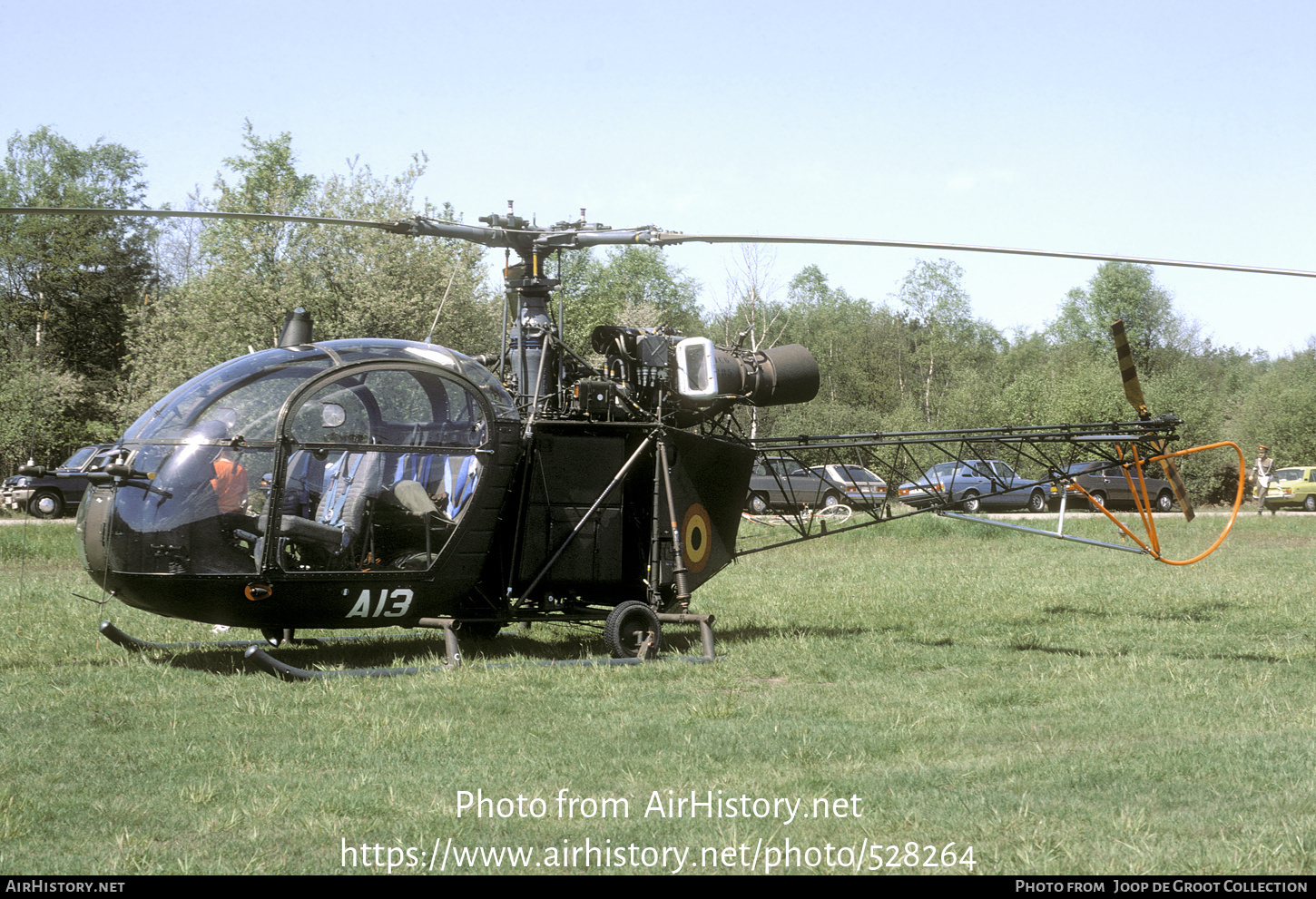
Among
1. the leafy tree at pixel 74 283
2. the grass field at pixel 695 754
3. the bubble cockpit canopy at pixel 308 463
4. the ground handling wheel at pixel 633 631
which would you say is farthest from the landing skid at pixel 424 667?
the leafy tree at pixel 74 283

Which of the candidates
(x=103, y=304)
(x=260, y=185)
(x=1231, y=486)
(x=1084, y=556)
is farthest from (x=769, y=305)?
(x=1084, y=556)

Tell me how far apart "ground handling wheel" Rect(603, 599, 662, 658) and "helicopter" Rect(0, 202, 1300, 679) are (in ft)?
0.06

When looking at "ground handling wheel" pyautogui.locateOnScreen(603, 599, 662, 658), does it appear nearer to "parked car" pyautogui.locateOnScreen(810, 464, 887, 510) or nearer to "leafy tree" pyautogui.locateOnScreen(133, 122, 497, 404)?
"parked car" pyautogui.locateOnScreen(810, 464, 887, 510)

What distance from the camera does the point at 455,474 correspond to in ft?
29.0

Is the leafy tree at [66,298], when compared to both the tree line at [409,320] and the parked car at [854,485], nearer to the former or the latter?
the tree line at [409,320]

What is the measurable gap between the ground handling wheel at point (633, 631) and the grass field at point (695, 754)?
40cm

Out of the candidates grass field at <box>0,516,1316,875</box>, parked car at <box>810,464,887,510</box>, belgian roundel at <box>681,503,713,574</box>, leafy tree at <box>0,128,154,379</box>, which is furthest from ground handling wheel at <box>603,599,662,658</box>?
leafy tree at <box>0,128,154,379</box>

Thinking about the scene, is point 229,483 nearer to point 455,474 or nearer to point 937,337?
point 455,474

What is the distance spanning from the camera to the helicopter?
796 cm

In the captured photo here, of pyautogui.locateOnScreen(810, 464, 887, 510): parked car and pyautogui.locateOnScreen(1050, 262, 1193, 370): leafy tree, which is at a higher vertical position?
pyautogui.locateOnScreen(1050, 262, 1193, 370): leafy tree

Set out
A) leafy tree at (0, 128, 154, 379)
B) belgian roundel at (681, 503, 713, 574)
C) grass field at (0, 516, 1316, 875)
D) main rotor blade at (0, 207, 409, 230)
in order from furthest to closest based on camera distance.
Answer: leafy tree at (0, 128, 154, 379) → belgian roundel at (681, 503, 713, 574) → main rotor blade at (0, 207, 409, 230) → grass field at (0, 516, 1316, 875)

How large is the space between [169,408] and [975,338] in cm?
7089

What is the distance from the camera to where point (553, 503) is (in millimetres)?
9680
